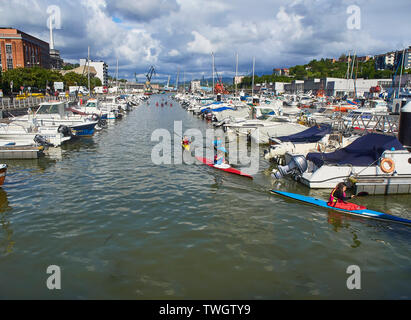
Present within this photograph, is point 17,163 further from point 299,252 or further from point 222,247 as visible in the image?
point 299,252

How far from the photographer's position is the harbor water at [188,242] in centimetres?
903

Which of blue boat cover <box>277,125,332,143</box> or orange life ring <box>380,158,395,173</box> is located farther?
blue boat cover <box>277,125,332,143</box>

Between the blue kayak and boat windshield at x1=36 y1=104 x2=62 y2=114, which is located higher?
boat windshield at x1=36 y1=104 x2=62 y2=114

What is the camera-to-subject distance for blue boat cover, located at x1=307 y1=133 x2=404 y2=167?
17.1 metres

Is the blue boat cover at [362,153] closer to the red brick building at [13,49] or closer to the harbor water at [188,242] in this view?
the harbor water at [188,242]

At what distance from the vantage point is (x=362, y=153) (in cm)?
1789

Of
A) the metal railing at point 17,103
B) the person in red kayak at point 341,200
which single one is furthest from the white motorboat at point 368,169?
the metal railing at point 17,103

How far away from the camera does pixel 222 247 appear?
11281 millimetres

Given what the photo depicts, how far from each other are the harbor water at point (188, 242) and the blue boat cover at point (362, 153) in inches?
82.1

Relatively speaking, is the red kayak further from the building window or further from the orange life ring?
the building window

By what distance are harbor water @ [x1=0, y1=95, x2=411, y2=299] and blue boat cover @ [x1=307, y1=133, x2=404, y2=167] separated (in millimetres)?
2086

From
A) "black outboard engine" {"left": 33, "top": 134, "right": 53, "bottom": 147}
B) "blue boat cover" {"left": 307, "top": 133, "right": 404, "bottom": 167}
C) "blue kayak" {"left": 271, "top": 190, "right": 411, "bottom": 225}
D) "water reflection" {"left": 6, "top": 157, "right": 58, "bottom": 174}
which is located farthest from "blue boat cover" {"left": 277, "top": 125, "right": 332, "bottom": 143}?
"black outboard engine" {"left": 33, "top": 134, "right": 53, "bottom": 147}

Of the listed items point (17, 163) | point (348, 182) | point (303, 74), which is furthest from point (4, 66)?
point (303, 74)

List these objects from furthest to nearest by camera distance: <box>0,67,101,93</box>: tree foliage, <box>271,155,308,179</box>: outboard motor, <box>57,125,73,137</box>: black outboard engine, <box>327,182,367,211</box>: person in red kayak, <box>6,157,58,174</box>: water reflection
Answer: <box>0,67,101,93</box>: tree foliage < <box>57,125,73,137</box>: black outboard engine < <box>6,157,58,174</box>: water reflection < <box>271,155,308,179</box>: outboard motor < <box>327,182,367,211</box>: person in red kayak
